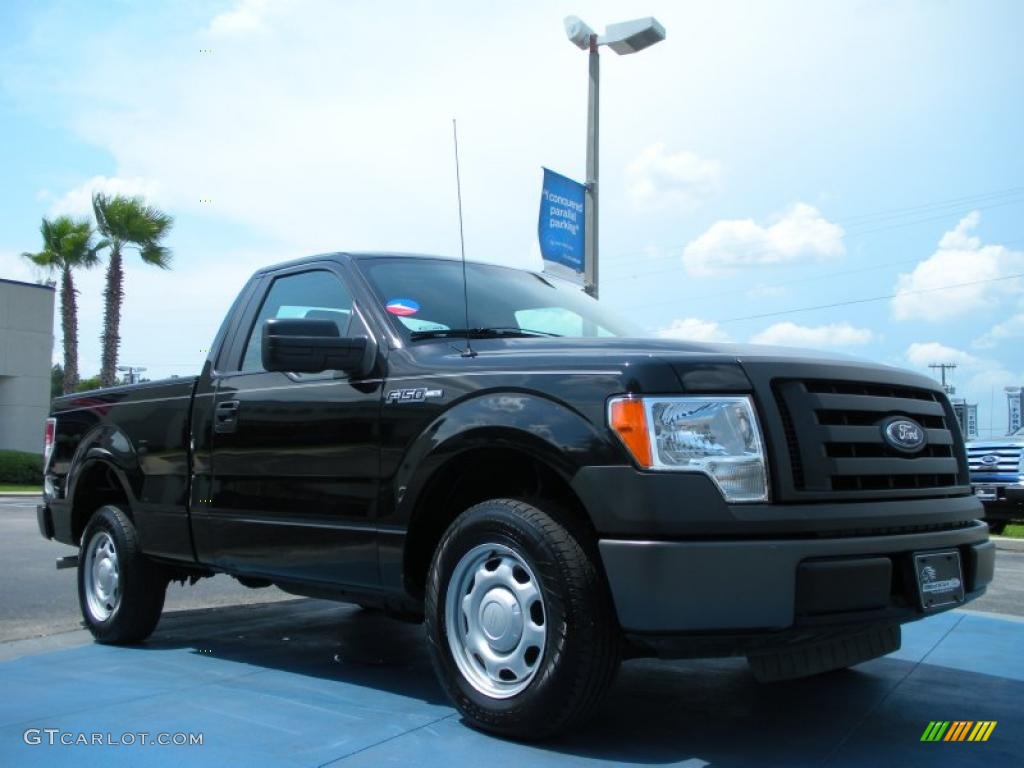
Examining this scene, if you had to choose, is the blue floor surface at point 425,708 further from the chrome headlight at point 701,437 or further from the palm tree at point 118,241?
the palm tree at point 118,241

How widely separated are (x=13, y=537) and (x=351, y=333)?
9216 millimetres

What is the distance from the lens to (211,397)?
5.18m

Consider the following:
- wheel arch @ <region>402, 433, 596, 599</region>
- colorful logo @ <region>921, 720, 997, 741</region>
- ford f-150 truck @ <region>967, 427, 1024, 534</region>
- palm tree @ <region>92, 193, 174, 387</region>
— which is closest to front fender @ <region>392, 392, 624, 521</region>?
wheel arch @ <region>402, 433, 596, 599</region>

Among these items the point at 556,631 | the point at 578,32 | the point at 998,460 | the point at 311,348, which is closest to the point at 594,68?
the point at 578,32

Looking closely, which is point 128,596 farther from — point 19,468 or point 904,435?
point 19,468

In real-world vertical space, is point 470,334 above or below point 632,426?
above

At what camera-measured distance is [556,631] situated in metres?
3.36

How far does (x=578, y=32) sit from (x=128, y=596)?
34.0 feet

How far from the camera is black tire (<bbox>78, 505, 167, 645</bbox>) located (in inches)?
219

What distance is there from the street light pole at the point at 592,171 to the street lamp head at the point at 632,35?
0.36 metres

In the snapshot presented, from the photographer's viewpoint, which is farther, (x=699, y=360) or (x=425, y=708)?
(x=425, y=708)

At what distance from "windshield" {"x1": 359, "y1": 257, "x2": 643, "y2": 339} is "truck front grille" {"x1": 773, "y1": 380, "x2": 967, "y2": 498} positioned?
146 cm

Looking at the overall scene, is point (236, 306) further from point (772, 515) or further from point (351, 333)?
point (772, 515)

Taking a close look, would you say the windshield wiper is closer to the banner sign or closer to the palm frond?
the banner sign
